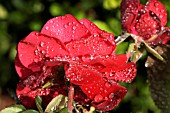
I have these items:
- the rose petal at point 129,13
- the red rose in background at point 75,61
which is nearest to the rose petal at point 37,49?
the red rose in background at point 75,61

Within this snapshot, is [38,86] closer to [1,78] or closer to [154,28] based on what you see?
[154,28]

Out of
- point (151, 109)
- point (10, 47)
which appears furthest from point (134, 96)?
point (10, 47)

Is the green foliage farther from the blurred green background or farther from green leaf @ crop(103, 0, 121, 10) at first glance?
green leaf @ crop(103, 0, 121, 10)

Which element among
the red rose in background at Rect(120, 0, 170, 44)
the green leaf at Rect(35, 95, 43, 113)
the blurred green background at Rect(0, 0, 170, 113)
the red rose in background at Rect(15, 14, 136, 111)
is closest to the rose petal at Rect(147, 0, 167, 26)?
the red rose in background at Rect(120, 0, 170, 44)

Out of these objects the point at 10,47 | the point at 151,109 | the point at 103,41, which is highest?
the point at 103,41

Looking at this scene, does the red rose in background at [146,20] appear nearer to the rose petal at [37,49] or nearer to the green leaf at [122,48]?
the green leaf at [122,48]

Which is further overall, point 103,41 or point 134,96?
point 134,96
